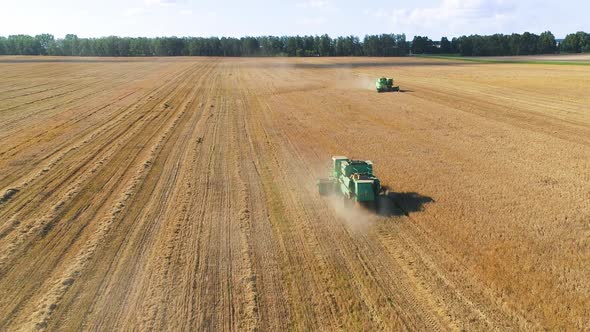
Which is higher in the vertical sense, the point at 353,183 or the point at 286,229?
the point at 353,183

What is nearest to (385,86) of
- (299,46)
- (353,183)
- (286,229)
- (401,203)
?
(401,203)

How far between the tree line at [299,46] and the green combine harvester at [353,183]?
4749 inches

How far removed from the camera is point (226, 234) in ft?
36.3

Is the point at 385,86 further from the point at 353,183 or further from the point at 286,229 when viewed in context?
the point at 286,229

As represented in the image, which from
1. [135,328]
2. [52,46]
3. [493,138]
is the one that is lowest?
[135,328]

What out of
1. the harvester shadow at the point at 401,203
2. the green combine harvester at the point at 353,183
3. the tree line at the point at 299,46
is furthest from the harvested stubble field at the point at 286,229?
the tree line at the point at 299,46

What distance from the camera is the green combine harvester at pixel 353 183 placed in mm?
12180

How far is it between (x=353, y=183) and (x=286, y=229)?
8.14 ft

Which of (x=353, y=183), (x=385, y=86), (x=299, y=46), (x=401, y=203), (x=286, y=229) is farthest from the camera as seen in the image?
(x=299, y=46)

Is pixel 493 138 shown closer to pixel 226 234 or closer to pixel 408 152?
pixel 408 152

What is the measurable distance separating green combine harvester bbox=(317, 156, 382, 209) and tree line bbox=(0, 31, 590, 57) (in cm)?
12064

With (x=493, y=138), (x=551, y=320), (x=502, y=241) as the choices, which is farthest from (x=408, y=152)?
(x=551, y=320)

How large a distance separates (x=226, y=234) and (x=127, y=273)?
8.51 feet

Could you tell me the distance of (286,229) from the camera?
446 inches
